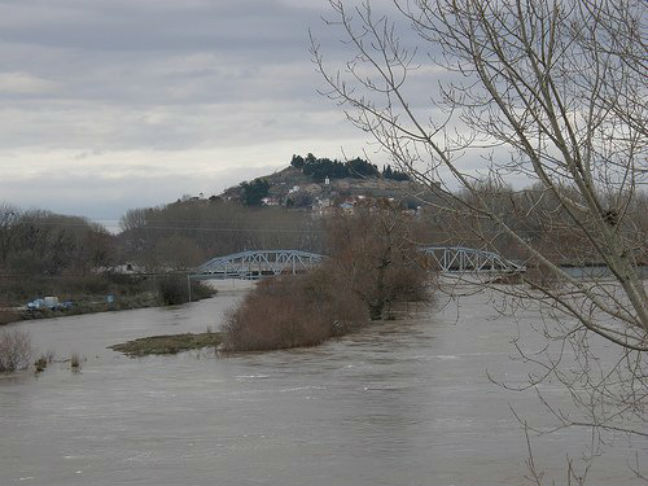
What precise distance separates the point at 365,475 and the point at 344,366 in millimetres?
11555

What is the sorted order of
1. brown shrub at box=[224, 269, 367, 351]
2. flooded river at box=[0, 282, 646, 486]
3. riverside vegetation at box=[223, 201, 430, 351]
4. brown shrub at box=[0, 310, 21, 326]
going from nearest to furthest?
flooded river at box=[0, 282, 646, 486] < brown shrub at box=[224, 269, 367, 351] < riverside vegetation at box=[223, 201, 430, 351] < brown shrub at box=[0, 310, 21, 326]

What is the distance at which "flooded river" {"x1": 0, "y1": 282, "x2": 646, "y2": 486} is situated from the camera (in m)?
12.5

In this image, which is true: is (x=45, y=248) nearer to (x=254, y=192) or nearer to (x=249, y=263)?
(x=249, y=263)

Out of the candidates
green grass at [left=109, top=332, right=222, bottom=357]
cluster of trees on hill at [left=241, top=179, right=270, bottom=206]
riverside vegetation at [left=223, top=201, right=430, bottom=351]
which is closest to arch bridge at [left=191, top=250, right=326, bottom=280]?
riverside vegetation at [left=223, top=201, right=430, bottom=351]

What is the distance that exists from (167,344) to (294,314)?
13.8 feet

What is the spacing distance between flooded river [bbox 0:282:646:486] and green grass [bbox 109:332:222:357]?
4.90 ft

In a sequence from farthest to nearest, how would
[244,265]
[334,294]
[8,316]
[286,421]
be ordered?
[244,265]
[8,316]
[334,294]
[286,421]

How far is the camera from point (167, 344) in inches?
1228

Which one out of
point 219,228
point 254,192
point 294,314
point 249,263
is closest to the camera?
point 294,314

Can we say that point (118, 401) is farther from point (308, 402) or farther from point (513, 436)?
point (513, 436)

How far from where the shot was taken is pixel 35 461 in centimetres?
1361

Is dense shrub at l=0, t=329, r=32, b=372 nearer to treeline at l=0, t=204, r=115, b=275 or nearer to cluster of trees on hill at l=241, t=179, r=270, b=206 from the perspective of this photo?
treeline at l=0, t=204, r=115, b=275

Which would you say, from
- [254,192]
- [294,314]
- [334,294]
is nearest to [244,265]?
[334,294]

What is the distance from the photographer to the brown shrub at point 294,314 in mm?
29078
